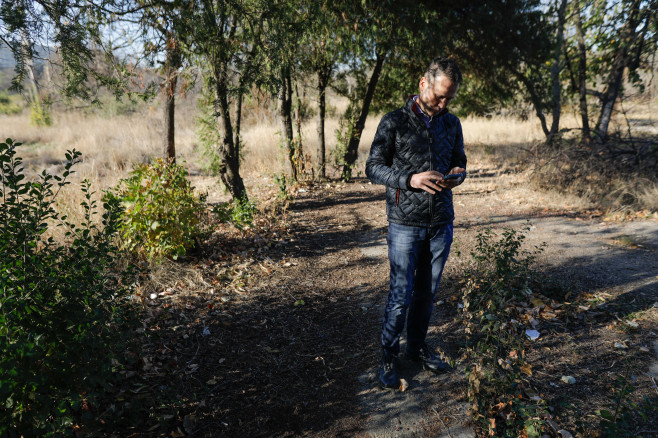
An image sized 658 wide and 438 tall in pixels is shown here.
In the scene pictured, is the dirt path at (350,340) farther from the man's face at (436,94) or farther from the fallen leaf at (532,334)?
the man's face at (436,94)

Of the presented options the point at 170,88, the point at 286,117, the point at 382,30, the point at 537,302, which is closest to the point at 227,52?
the point at 170,88

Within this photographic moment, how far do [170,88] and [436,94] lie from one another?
4660 mm

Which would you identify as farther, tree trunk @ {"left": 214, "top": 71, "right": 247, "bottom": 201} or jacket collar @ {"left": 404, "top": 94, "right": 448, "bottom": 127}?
tree trunk @ {"left": 214, "top": 71, "right": 247, "bottom": 201}

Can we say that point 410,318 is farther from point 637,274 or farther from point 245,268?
point 637,274

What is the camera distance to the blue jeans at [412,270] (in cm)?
240

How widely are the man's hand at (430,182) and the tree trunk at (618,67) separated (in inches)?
299

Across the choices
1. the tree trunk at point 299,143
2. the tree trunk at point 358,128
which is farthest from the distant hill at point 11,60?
the tree trunk at point 358,128

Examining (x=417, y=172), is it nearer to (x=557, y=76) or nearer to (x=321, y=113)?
(x=321, y=113)

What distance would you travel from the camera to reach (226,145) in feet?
19.7

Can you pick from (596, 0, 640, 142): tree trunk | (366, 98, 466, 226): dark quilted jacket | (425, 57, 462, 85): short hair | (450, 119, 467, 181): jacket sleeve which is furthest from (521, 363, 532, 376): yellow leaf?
(596, 0, 640, 142): tree trunk

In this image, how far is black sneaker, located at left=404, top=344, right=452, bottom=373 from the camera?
2770 mm

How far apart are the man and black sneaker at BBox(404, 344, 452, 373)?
44 centimetres

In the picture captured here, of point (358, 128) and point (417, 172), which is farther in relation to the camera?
point (358, 128)

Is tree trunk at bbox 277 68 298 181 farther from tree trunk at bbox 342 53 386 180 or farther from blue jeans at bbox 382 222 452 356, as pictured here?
blue jeans at bbox 382 222 452 356
